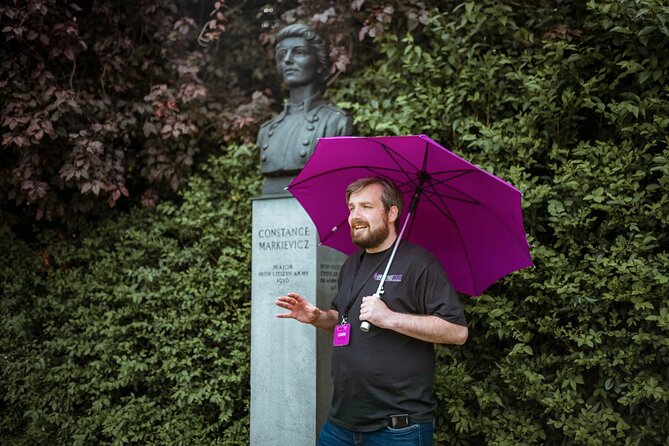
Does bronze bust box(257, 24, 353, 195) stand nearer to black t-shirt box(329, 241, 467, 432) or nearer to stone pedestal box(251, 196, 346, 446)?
stone pedestal box(251, 196, 346, 446)

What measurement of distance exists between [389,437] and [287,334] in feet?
5.82

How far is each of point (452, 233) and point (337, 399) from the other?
88cm

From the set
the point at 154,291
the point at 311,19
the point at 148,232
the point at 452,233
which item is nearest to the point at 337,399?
the point at 452,233

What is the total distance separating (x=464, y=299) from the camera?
13.0 feet

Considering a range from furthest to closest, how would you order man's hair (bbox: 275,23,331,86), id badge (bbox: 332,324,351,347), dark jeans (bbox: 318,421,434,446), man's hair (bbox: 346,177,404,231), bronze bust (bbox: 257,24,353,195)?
1. man's hair (bbox: 275,23,331,86)
2. bronze bust (bbox: 257,24,353,195)
3. man's hair (bbox: 346,177,404,231)
4. id badge (bbox: 332,324,351,347)
5. dark jeans (bbox: 318,421,434,446)

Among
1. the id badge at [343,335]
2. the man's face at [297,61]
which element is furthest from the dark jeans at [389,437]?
the man's face at [297,61]

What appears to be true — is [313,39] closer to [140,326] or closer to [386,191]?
[386,191]

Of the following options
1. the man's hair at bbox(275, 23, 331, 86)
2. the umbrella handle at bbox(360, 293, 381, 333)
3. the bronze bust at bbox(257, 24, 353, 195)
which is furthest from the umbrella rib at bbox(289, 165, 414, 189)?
the man's hair at bbox(275, 23, 331, 86)

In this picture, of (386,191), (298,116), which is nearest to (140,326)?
(298,116)

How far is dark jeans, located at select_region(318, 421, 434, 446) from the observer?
229 centimetres

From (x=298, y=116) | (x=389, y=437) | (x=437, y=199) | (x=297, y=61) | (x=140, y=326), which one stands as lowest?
(x=389, y=437)

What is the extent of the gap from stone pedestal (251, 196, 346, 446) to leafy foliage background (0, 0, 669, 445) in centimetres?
62

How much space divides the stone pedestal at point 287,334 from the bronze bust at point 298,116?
25cm

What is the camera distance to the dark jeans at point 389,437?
2291mm
